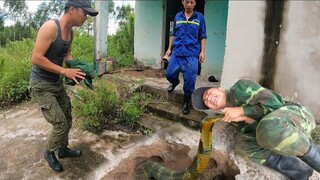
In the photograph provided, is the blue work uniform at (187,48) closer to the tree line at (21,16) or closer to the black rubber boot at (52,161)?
the black rubber boot at (52,161)

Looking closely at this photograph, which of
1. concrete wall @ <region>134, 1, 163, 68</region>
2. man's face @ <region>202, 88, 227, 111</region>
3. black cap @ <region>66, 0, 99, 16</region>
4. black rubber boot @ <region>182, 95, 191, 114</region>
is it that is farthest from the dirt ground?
man's face @ <region>202, 88, 227, 111</region>

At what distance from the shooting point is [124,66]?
7.94 meters

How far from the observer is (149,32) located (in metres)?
7.84

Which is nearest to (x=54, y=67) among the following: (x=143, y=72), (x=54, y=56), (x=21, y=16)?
(x=54, y=56)

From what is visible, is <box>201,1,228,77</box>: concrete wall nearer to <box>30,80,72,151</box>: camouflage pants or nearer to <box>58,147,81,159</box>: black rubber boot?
<box>58,147,81,159</box>: black rubber boot

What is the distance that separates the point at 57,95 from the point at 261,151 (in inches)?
92.2

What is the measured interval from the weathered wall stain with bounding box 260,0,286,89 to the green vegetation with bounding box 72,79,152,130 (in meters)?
2.08

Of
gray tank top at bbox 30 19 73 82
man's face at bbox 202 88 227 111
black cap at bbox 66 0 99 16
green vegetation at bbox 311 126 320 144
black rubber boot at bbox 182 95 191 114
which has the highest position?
black cap at bbox 66 0 99 16

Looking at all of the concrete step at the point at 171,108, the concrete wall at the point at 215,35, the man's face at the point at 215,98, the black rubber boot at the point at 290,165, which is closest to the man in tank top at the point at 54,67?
the man's face at the point at 215,98

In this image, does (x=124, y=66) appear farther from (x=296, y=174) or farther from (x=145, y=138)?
(x=296, y=174)

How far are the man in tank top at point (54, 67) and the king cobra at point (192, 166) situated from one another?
994 millimetres

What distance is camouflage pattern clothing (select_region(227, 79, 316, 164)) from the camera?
202cm

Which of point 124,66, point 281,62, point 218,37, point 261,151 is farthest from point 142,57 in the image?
point 261,151

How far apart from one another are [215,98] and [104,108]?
2.51 meters
